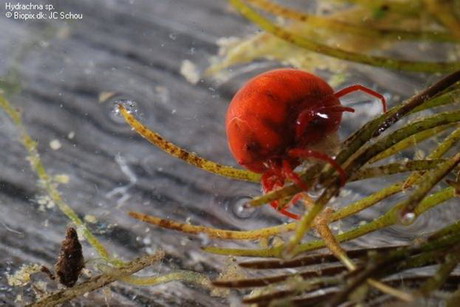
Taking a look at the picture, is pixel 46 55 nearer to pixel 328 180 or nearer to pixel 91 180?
pixel 91 180

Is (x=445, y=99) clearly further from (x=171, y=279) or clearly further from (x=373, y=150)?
(x=171, y=279)

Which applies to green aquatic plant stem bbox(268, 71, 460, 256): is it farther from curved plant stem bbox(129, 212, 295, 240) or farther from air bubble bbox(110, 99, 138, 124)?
air bubble bbox(110, 99, 138, 124)

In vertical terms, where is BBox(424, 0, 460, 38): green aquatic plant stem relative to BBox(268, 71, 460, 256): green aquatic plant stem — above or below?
above

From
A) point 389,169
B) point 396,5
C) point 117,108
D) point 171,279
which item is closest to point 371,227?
point 389,169

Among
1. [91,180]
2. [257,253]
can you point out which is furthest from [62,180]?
[257,253]

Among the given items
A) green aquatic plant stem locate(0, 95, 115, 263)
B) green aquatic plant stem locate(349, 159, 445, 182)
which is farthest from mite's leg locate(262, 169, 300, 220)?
green aquatic plant stem locate(0, 95, 115, 263)

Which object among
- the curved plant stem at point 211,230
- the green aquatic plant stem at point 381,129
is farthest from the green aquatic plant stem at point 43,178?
the green aquatic plant stem at point 381,129
